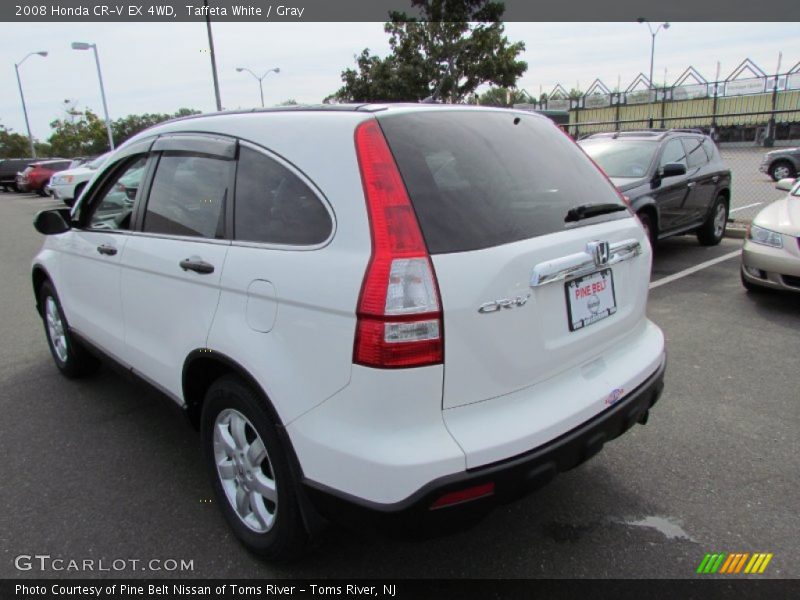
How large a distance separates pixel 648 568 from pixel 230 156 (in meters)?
2.35

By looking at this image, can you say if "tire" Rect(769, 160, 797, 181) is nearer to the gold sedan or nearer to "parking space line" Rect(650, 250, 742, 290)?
"parking space line" Rect(650, 250, 742, 290)

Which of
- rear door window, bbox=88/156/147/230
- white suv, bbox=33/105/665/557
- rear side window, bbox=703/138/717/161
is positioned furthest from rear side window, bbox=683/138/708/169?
rear door window, bbox=88/156/147/230

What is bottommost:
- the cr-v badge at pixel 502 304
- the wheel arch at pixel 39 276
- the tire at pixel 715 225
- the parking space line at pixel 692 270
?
the parking space line at pixel 692 270

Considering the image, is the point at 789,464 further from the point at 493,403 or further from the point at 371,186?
the point at 371,186

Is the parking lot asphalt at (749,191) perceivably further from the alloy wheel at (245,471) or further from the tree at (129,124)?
the tree at (129,124)

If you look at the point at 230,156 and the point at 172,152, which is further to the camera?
the point at 172,152

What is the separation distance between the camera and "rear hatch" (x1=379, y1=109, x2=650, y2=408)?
5.97 ft

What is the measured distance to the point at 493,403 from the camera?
1881 mm

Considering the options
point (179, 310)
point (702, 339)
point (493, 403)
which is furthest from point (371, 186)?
point (702, 339)

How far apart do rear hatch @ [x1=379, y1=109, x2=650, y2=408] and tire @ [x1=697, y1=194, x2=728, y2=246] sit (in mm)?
6924

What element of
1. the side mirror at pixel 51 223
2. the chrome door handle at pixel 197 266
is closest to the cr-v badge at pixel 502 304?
the chrome door handle at pixel 197 266

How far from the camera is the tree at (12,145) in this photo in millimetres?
59156

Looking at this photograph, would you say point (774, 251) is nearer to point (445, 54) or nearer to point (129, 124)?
point (445, 54)

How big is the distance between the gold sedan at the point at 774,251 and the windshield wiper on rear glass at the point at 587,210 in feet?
12.5
